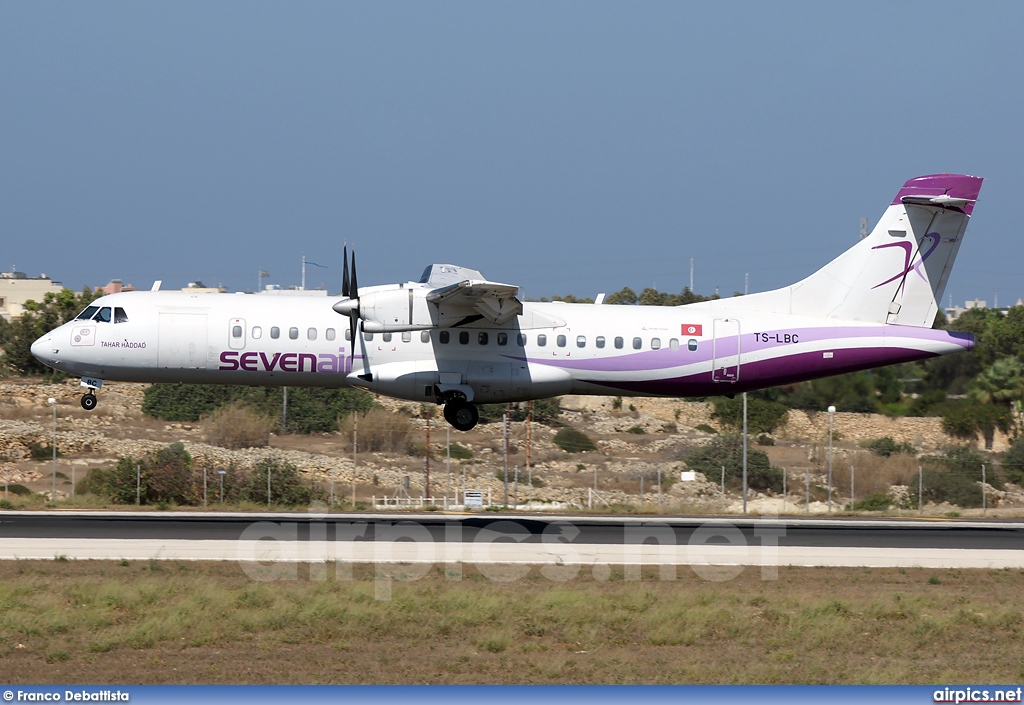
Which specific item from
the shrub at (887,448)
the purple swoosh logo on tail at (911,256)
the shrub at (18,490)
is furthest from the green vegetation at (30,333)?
the purple swoosh logo on tail at (911,256)

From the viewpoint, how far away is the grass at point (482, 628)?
14914mm

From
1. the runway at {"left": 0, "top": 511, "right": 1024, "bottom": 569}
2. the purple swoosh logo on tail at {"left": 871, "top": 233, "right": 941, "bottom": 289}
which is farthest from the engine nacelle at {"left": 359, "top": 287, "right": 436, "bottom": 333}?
the purple swoosh logo on tail at {"left": 871, "top": 233, "right": 941, "bottom": 289}

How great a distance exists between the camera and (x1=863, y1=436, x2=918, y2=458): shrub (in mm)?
47875

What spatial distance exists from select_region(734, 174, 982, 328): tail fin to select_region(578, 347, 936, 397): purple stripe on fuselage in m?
0.98

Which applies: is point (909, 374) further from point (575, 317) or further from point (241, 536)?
point (241, 536)

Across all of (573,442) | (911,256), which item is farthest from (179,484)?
(911,256)

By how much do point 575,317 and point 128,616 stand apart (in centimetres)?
1361

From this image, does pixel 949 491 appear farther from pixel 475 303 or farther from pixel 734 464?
pixel 475 303

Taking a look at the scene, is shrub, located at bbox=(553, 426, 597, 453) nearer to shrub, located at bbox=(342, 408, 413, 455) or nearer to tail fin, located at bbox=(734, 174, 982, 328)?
shrub, located at bbox=(342, 408, 413, 455)

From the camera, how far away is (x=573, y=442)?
5347 centimetres

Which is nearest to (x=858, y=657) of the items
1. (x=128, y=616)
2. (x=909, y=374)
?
(x=128, y=616)

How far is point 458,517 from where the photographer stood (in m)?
31.2

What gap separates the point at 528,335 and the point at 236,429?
90.3ft

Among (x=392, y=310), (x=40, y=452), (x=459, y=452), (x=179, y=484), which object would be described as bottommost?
(x=179, y=484)
